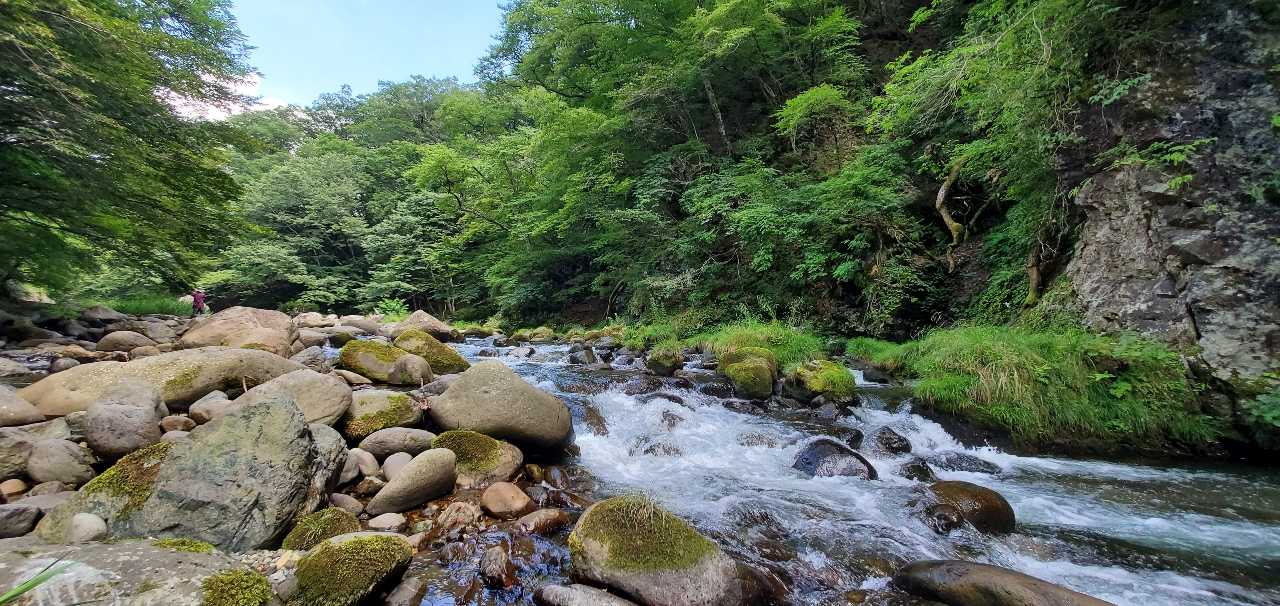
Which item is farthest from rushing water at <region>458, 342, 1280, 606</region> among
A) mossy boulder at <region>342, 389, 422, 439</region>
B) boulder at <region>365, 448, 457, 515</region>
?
mossy boulder at <region>342, 389, 422, 439</region>

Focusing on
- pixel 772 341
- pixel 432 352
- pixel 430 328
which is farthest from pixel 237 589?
pixel 430 328

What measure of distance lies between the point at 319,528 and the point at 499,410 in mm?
2158

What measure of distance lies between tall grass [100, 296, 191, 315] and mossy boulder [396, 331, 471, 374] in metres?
17.8

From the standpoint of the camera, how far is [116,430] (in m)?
3.99

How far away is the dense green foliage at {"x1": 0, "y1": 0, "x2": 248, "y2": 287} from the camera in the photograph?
6.11 meters

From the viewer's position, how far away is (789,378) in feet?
26.3

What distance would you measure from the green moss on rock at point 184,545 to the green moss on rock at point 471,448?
81.5 inches

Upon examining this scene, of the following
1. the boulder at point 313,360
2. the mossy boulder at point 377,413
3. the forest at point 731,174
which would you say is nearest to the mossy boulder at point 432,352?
the boulder at point 313,360

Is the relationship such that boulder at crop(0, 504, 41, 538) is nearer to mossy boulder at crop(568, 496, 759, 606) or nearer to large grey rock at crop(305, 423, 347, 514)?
large grey rock at crop(305, 423, 347, 514)

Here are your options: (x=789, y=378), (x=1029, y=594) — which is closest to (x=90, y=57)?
(x=789, y=378)

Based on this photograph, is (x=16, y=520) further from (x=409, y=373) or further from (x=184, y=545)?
(x=409, y=373)

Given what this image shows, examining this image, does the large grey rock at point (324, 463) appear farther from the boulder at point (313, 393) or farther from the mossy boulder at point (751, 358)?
the mossy boulder at point (751, 358)

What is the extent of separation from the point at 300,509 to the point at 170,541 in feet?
2.41

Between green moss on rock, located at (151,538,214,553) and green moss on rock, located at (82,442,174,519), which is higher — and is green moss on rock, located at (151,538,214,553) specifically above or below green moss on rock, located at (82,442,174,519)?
below
